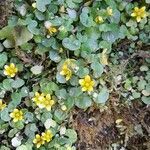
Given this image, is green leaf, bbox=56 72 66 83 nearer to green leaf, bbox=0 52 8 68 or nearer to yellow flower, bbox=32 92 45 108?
yellow flower, bbox=32 92 45 108

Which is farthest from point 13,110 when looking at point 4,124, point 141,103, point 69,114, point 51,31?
point 141,103

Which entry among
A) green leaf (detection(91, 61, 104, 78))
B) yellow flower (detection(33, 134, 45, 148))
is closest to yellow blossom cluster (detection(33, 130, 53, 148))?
yellow flower (detection(33, 134, 45, 148))

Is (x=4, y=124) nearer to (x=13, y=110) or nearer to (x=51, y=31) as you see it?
(x=13, y=110)

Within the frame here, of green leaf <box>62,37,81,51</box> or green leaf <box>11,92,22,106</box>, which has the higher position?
green leaf <box>62,37,81,51</box>

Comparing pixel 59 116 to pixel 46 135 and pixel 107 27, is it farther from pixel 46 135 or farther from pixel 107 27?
pixel 107 27

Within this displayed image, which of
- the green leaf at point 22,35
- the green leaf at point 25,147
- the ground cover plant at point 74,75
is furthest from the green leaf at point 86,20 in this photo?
the green leaf at point 25,147

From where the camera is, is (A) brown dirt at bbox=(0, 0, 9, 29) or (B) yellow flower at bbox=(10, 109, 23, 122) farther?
(A) brown dirt at bbox=(0, 0, 9, 29)
